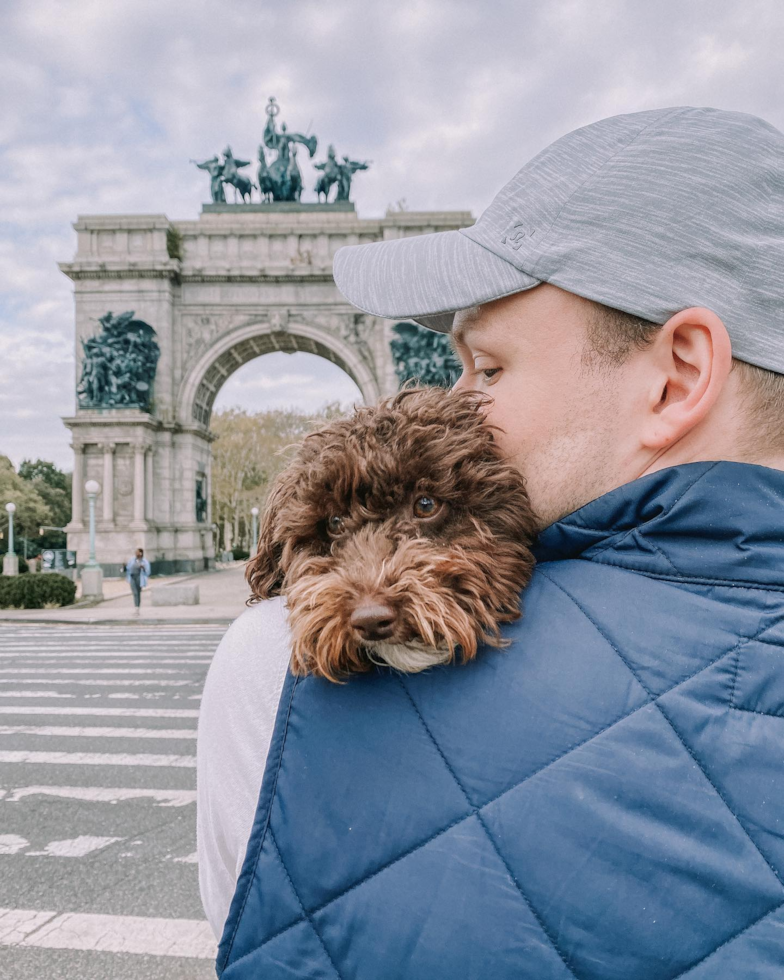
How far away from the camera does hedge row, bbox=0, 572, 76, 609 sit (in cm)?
2366

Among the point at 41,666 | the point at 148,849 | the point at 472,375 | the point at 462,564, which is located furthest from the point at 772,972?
Answer: the point at 41,666

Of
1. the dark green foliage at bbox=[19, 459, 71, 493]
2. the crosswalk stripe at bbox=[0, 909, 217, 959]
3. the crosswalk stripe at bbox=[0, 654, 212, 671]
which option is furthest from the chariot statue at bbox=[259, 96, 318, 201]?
the dark green foliage at bbox=[19, 459, 71, 493]

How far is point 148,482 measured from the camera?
3462 centimetres

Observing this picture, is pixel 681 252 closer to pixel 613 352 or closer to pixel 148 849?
pixel 613 352

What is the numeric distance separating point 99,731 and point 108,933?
14.7 feet

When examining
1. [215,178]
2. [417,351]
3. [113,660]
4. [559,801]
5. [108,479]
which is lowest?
[113,660]

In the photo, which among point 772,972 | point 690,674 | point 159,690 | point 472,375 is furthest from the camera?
point 159,690

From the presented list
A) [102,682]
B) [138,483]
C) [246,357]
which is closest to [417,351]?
[246,357]

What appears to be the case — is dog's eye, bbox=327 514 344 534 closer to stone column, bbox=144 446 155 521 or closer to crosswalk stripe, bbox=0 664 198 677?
crosswalk stripe, bbox=0 664 198 677

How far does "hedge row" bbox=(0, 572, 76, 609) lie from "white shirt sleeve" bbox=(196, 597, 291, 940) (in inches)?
973

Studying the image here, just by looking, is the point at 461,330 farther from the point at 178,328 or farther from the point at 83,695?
the point at 178,328

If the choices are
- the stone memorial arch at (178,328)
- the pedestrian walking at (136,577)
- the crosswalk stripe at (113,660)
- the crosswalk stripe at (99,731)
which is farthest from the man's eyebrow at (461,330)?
the stone memorial arch at (178,328)

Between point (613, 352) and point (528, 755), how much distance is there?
2.07 ft

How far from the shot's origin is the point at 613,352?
127cm
